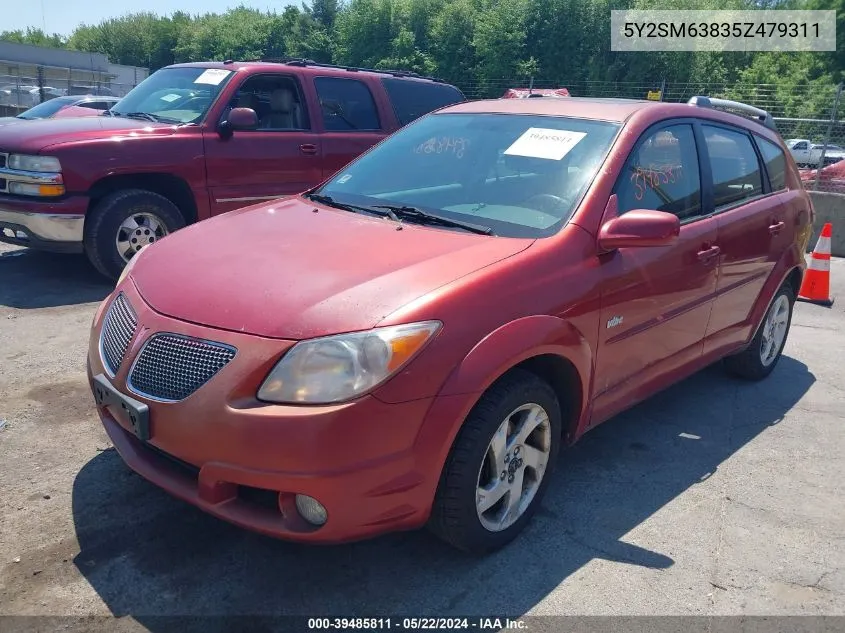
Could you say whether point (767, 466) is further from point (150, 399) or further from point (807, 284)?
point (807, 284)

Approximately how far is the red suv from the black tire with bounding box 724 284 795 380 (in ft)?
13.6

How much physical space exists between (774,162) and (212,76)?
4850mm

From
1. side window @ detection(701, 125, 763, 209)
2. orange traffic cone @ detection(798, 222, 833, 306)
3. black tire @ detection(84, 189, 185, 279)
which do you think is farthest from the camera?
orange traffic cone @ detection(798, 222, 833, 306)

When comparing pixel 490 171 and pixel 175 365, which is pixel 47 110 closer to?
pixel 490 171

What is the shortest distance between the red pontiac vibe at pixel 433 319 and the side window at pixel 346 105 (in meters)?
3.25

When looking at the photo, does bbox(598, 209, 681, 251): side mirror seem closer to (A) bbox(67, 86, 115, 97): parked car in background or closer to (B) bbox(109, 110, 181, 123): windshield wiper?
(B) bbox(109, 110, 181, 123): windshield wiper

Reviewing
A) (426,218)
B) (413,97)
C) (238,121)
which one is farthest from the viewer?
(413,97)

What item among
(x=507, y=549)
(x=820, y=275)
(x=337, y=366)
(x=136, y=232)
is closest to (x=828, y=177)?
(x=820, y=275)

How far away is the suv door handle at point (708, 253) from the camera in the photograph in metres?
3.79

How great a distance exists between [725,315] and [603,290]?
143 cm

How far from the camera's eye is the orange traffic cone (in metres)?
7.46

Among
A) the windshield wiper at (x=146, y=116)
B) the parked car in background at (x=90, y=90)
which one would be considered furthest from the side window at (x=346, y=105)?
the parked car in background at (x=90, y=90)

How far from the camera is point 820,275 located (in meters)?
7.46

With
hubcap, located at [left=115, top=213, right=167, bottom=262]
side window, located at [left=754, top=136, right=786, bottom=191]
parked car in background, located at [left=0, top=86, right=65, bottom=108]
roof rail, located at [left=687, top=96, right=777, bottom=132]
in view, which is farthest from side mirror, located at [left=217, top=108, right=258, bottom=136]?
parked car in background, located at [left=0, top=86, right=65, bottom=108]
